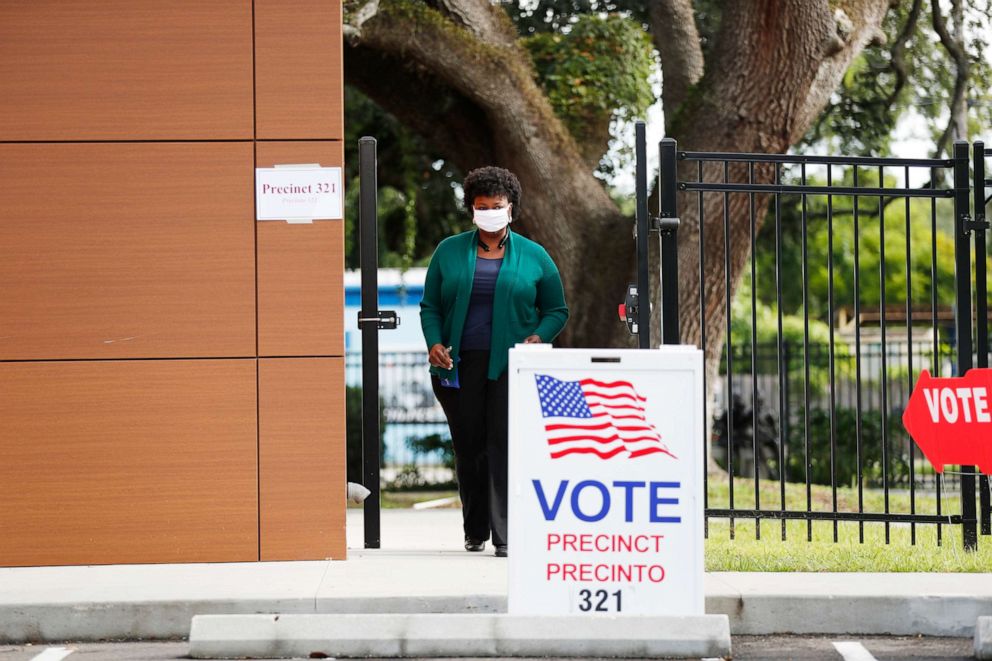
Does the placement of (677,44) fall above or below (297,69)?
above

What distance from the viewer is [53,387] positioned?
646 cm

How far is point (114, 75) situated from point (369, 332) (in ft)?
5.93

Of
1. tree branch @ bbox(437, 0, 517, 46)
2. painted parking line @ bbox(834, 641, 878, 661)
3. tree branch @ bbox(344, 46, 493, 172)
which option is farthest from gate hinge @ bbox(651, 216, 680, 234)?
tree branch @ bbox(344, 46, 493, 172)

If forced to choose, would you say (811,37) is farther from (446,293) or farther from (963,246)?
(446,293)

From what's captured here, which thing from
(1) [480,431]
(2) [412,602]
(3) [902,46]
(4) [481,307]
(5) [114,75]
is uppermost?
(3) [902,46]

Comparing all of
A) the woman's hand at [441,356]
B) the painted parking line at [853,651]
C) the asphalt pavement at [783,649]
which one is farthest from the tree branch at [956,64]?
the painted parking line at [853,651]

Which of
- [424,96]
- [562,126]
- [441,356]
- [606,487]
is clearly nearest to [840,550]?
[441,356]

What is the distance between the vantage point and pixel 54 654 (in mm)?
5043

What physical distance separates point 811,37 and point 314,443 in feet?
21.7

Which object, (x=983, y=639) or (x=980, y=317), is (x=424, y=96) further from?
(x=983, y=639)

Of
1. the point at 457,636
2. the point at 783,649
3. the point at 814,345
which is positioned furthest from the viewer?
the point at 814,345

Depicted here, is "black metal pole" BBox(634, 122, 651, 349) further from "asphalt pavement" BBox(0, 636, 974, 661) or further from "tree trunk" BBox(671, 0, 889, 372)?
"tree trunk" BBox(671, 0, 889, 372)

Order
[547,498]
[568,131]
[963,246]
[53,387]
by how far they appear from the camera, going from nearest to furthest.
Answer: [547,498]
[53,387]
[963,246]
[568,131]

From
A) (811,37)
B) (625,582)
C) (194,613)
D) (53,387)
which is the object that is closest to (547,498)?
(625,582)
